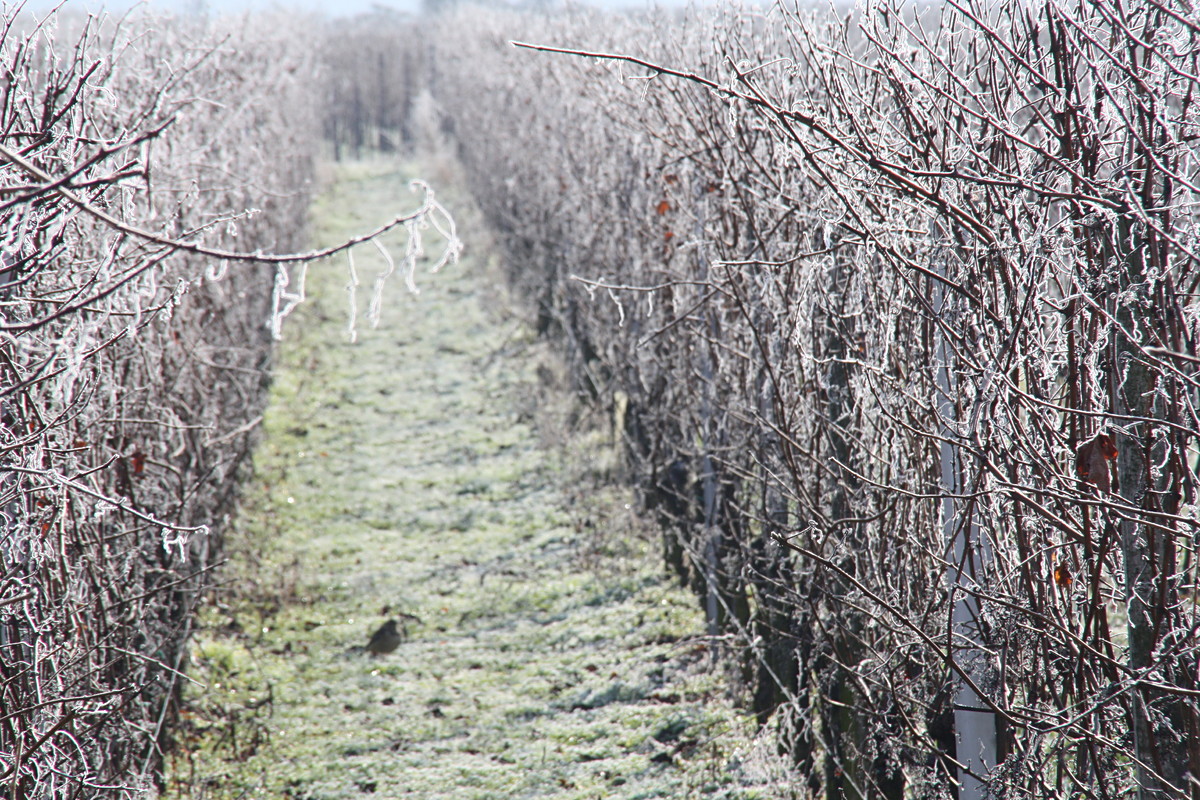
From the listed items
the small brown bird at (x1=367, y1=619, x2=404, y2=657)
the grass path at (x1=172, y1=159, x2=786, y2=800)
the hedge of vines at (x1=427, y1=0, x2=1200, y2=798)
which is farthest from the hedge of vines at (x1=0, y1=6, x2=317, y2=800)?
the hedge of vines at (x1=427, y1=0, x2=1200, y2=798)

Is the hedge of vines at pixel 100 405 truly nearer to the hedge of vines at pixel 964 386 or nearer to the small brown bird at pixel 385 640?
the small brown bird at pixel 385 640

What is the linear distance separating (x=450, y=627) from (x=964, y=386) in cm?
352

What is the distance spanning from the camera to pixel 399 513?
630cm

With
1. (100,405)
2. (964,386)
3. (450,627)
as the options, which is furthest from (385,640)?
(964,386)

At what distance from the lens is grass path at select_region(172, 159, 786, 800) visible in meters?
3.90

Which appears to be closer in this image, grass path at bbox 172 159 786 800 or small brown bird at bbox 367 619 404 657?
grass path at bbox 172 159 786 800

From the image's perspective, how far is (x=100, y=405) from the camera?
311 cm

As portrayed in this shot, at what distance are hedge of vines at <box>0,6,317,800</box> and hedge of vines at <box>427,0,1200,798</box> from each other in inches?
49.6

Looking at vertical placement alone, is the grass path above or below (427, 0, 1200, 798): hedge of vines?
below

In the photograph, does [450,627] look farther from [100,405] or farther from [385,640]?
[100,405]

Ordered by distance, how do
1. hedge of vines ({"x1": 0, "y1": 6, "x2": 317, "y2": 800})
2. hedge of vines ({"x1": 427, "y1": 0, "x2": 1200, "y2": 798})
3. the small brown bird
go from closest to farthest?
hedge of vines ({"x1": 427, "y1": 0, "x2": 1200, "y2": 798})
hedge of vines ({"x1": 0, "y1": 6, "x2": 317, "y2": 800})
the small brown bird

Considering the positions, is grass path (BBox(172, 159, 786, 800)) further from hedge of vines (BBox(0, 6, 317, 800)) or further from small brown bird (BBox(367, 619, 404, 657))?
hedge of vines (BBox(0, 6, 317, 800))

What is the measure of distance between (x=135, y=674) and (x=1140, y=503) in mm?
3140

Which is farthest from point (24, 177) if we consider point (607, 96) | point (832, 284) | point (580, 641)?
point (607, 96)
